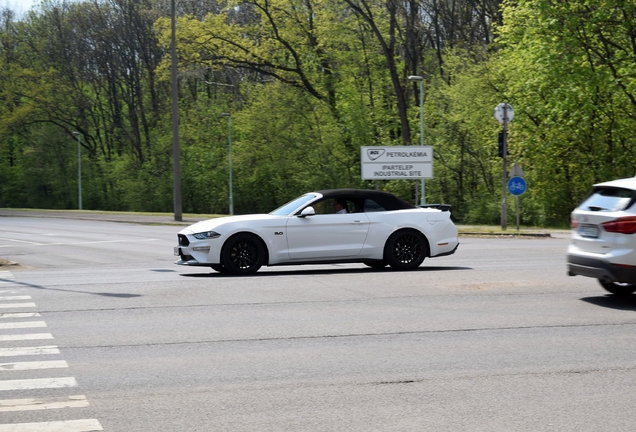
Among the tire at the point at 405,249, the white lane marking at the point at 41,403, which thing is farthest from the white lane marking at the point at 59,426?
the tire at the point at 405,249

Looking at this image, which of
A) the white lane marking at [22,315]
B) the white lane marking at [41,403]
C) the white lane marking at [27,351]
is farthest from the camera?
the white lane marking at [22,315]

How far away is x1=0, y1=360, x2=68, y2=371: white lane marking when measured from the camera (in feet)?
28.0

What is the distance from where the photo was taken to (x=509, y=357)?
8.91 metres

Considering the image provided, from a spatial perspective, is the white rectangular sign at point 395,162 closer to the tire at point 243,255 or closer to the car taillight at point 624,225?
the tire at point 243,255

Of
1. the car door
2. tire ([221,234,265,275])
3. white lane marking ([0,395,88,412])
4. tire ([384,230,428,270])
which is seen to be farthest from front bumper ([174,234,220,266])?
white lane marking ([0,395,88,412])

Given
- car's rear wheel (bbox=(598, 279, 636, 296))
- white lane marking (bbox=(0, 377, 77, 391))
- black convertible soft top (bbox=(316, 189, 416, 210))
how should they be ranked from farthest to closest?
black convertible soft top (bbox=(316, 189, 416, 210)), car's rear wheel (bbox=(598, 279, 636, 296)), white lane marking (bbox=(0, 377, 77, 391))

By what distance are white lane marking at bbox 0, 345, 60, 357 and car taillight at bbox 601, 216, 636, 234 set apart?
22.3 ft

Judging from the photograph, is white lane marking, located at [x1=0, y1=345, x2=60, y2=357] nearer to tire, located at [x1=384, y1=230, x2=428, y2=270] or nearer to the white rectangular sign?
tire, located at [x1=384, y1=230, x2=428, y2=270]

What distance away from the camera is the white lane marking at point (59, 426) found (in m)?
6.36

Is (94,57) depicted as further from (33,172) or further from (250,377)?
(250,377)

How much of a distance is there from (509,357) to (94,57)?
73655 mm

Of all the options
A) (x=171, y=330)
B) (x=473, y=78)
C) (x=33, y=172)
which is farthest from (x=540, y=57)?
(x=33, y=172)

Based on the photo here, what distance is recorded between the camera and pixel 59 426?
21.1 ft

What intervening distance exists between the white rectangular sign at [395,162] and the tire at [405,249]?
21.6m
